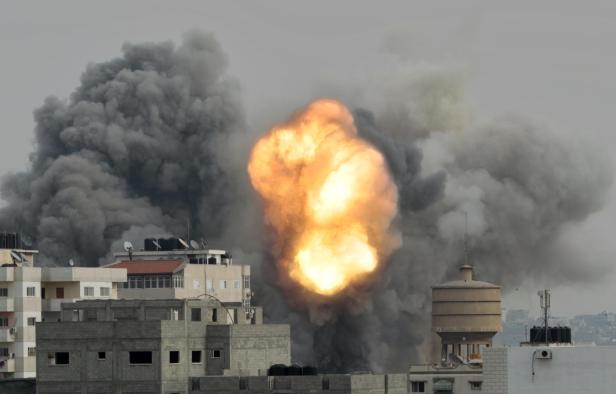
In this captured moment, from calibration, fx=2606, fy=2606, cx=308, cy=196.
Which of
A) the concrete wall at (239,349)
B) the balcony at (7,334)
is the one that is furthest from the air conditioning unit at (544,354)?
the balcony at (7,334)

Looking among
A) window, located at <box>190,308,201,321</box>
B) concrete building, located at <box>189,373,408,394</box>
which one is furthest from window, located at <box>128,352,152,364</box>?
window, located at <box>190,308,201,321</box>

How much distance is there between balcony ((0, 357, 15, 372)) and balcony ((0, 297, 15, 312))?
11.6 feet

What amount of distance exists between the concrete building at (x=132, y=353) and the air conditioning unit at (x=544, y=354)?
21392 mm

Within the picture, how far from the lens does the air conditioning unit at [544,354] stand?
137500 millimetres

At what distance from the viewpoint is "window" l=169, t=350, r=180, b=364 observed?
15162 cm

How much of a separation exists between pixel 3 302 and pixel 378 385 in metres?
46.7

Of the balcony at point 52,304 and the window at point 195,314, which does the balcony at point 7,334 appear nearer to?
the balcony at point 52,304

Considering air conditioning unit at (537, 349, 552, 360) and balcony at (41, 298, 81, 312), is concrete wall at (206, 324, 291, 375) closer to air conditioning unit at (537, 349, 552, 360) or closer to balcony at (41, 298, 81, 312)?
air conditioning unit at (537, 349, 552, 360)

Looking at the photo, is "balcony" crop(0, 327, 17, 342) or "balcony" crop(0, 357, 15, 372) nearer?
A: "balcony" crop(0, 357, 15, 372)

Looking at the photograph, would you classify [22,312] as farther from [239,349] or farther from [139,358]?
[139,358]

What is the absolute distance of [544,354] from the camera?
137875 mm

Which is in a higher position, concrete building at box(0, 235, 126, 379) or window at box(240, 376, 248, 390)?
concrete building at box(0, 235, 126, 379)

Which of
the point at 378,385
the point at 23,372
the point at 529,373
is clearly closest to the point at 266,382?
the point at 378,385

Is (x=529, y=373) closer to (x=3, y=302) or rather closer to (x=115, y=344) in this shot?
(x=115, y=344)
